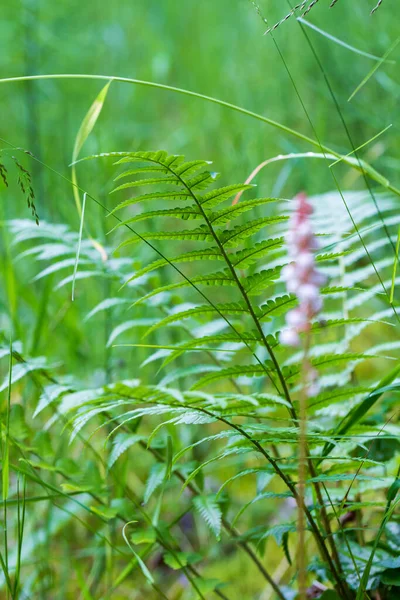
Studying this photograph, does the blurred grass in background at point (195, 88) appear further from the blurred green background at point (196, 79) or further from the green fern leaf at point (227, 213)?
the green fern leaf at point (227, 213)

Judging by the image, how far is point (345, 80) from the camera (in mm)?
2805

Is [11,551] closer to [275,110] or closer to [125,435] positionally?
[125,435]

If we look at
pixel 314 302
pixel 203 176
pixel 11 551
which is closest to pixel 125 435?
pixel 203 176

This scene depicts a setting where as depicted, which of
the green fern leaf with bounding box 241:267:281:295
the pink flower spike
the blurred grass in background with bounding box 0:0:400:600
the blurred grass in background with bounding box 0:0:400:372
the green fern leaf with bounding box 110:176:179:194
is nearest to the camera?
the pink flower spike

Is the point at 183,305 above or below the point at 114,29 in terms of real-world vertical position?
below

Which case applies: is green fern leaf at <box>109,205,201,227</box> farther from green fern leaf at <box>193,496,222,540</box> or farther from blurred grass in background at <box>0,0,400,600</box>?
blurred grass in background at <box>0,0,400,600</box>

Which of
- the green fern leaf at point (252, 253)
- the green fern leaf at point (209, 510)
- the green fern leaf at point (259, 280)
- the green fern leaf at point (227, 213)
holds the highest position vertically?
the green fern leaf at point (227, 213)

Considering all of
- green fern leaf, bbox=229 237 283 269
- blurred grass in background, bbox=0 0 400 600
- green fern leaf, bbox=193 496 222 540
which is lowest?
green fern leaf, bbox=193 496 222 540

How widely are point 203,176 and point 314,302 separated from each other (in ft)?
1.21

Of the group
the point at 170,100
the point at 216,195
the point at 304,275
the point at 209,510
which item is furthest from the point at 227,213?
the point at 170,100

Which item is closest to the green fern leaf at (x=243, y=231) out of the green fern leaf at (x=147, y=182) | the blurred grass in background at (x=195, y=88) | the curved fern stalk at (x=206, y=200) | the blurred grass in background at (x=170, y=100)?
the curved fern stalk at (x=206, y=200)

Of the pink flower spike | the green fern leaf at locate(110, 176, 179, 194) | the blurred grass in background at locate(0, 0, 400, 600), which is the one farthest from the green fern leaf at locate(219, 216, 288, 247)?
the blurred grass in background at locate(0, 0, 400, 600)

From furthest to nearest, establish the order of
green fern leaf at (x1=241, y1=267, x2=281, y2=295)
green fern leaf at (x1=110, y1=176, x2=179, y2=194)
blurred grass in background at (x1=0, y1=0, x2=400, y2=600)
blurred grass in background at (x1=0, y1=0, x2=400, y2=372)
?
blurred grass in background at (x1=0, y1=0, x2=400, y2=372) < blurred grass in background at (x1=0, y1=0, x2=400, y2=600) < green fern leaf at (x1=241, y1=267, x2=281, y2=295) < green fern leaf at (x1=110, y1=176, x2=179, y2=194)

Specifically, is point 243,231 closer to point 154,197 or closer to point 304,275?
point 154,197
